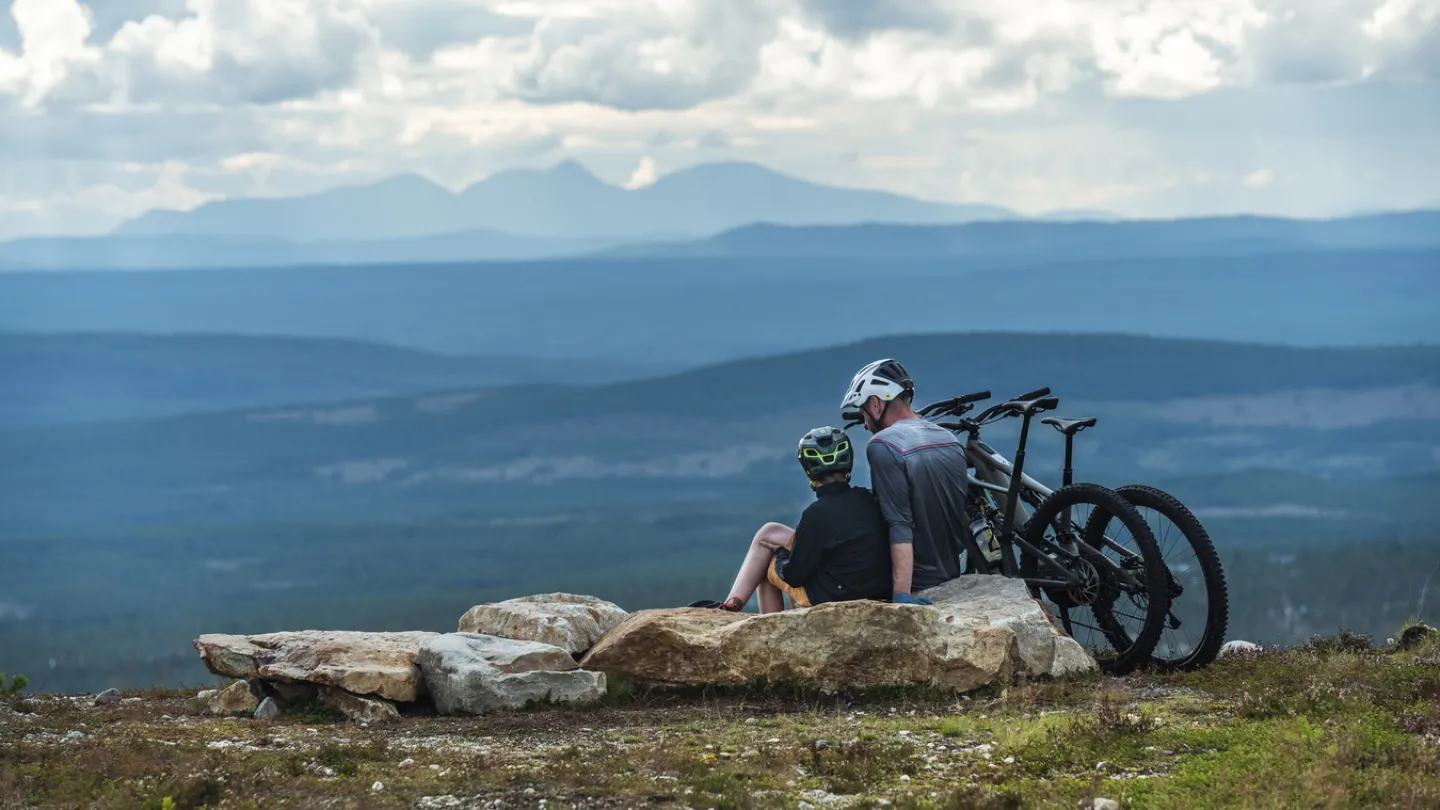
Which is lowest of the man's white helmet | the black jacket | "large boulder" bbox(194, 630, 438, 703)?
"large boulder" bbox(194, 630, 438, 703)

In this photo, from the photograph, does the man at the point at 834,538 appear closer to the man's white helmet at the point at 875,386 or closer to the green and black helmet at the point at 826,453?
the green and black helmet at the point at 826,453

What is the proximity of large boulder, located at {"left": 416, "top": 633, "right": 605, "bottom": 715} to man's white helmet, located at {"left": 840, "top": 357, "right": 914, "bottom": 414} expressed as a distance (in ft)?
10.4

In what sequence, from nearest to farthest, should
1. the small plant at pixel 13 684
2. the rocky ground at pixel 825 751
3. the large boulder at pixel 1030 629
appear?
the rocky ground at pixel 825 751 < the large boulder at pixel 1030 629 < the small plant at pixel 13 684

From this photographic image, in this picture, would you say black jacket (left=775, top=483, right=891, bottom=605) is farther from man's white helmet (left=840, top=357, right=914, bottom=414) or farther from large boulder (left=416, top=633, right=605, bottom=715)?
large boulder (left=416, top=633, right=605, bottom=715)

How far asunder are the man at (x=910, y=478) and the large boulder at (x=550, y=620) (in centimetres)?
280

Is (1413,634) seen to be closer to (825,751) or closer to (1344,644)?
(1344,644)

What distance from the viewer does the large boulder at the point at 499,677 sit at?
415 inches

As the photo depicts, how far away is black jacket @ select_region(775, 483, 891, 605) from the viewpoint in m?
11.2

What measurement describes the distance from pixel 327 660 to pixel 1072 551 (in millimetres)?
6100

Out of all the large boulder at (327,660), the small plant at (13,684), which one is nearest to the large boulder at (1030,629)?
the large boulder at (327,660)

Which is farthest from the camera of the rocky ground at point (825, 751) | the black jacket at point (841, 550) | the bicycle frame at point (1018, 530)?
the black jacket at point (841, 550)

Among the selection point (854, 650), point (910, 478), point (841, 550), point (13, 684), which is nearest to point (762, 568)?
point (841, 550)

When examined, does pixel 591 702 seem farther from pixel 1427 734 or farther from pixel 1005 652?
pixel 1427 734

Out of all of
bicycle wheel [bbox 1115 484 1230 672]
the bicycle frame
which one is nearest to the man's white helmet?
the bicycle frame
